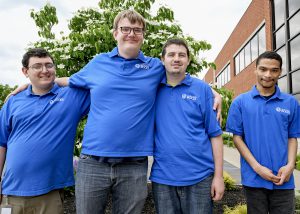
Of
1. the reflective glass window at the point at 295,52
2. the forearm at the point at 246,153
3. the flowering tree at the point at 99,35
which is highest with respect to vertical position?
the reflective glass window at the point at 295,52

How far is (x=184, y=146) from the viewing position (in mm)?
2908

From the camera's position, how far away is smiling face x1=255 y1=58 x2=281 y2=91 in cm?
322

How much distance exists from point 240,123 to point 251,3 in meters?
22.2

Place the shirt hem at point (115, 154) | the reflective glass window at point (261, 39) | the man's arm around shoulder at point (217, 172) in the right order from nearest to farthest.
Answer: the shirt hem at point (115, 154), the man's arm around shoulder at point (217, 172), the reflective glass window at point (261, 39)

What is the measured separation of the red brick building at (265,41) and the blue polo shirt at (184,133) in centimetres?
429

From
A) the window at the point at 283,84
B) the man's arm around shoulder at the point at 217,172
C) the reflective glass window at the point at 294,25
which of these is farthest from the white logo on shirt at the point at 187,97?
the window at the point at 283,84

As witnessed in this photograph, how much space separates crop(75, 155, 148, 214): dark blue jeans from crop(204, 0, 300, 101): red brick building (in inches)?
186

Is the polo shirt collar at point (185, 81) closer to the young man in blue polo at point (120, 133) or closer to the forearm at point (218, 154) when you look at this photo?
the young man in blue polo at point (120, 133)

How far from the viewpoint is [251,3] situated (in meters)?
23.3

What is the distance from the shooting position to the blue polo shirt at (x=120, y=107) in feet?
9.16

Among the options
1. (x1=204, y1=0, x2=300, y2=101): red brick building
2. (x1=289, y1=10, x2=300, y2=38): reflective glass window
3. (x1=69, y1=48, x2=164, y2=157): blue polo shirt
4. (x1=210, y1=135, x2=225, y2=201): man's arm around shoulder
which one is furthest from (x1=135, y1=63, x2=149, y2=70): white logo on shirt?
(x1=289, y1=10, x2=300, y2=38): reflective glass window

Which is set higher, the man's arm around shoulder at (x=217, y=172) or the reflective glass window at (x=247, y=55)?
the reflective glass window at (x=247, y=55)

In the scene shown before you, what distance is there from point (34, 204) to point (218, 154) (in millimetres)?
1691

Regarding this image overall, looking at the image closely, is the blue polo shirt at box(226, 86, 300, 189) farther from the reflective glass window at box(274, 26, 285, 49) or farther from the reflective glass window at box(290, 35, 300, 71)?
the reflective glass window at box(274, 26, 285, 49)
